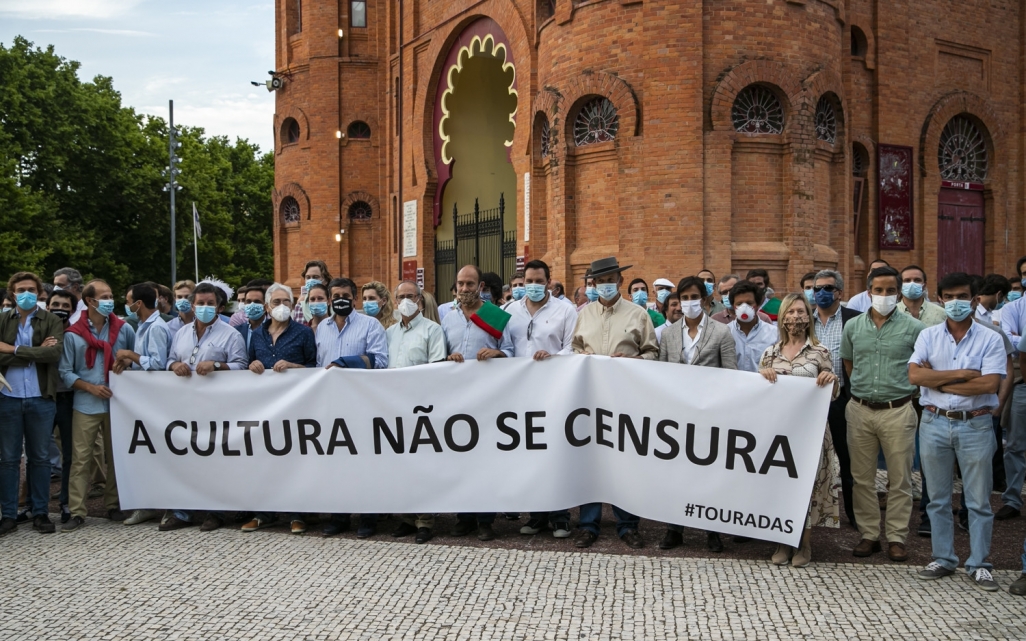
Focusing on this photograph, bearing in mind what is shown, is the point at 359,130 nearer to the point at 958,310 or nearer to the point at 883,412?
the point at 883,412

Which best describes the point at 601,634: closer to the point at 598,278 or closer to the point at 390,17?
the point at 598,278

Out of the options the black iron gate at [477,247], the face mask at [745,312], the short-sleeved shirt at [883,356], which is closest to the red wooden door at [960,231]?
the black iron gate at [477,247]

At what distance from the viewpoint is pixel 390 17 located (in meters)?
30.3

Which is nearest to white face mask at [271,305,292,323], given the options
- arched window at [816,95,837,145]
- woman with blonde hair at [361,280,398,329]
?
woman with blonde hair at [361,280,398,329]

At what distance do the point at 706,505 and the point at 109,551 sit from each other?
15.3 feet

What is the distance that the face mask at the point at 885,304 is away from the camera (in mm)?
6762

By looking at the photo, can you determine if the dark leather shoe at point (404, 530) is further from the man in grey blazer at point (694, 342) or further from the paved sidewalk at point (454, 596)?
the man in grey blazer at point (694, 342)

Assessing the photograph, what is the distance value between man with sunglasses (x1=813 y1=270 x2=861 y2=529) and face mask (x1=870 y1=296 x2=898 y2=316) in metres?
0.84

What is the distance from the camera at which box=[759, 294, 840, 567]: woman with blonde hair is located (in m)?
6.71

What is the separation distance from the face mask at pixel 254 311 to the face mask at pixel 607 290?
3.16 metres

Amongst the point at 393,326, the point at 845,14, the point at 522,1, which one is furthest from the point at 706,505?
the point at 522,1

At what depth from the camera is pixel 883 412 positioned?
22.2 ft

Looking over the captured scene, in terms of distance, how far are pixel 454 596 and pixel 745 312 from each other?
356 cm

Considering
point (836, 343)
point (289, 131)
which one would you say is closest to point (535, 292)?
point (836, 343)
